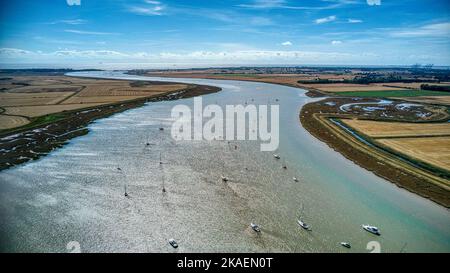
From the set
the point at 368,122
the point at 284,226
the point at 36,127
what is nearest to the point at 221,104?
the point at 368,122

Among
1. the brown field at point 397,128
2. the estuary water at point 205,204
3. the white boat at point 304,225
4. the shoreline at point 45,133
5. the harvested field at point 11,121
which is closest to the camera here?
Result: the estuary water at point 205,204

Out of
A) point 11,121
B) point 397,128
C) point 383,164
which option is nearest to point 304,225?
point 383,164

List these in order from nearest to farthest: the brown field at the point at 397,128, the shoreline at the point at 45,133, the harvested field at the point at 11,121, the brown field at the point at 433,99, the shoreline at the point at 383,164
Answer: the shoreline at the point at 383,164 → the shoreline at the point at 45,133 → the brown field at the point at 397,128 → the harvested field at the point at 11,121 → the brown field at the point at 433,99

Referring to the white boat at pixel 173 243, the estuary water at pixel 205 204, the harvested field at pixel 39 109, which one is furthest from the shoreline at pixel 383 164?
the harvested field at pixel 39 109

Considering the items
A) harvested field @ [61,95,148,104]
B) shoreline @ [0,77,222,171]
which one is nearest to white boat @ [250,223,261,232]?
shoreline @ [0,77,222,171]

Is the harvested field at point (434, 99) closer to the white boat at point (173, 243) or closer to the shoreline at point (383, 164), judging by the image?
the shoreline at point (383, 164)

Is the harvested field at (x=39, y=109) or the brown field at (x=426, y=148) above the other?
the harvested field at (x=39, y=109)

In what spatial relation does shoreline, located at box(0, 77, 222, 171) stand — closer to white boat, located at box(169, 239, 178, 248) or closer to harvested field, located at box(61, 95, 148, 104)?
harvested field, located at box(61, 95, 148, 104)
